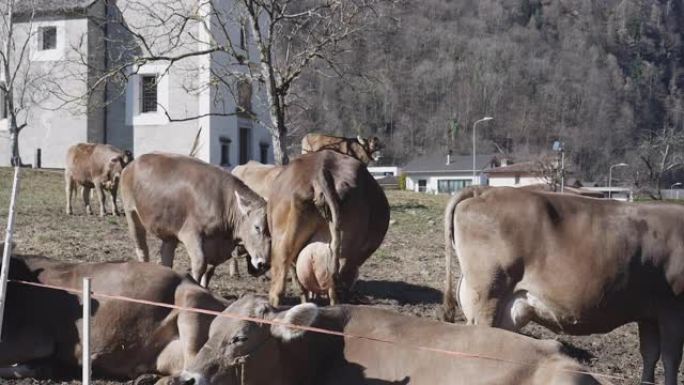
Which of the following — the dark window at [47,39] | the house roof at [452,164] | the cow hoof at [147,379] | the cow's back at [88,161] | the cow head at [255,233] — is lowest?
the cow hoof at [147,379]

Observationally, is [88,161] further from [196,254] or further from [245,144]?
[245,144]

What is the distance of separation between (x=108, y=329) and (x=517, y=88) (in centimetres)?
15360

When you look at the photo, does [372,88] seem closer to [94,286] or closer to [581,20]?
[94,286]

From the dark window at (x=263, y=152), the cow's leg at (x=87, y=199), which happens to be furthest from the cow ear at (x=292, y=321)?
the dark window at (x=263, y=152)

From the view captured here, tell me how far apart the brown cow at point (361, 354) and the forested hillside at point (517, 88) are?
112 m

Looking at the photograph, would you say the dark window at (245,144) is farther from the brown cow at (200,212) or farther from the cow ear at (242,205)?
the cow ear at (242,205)

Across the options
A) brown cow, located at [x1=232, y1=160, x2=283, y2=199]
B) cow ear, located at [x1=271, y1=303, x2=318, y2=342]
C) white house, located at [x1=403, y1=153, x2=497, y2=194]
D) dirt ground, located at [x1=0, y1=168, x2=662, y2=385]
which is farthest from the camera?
white house, located at [x1=403, y1=153, x2=497, y2=194]

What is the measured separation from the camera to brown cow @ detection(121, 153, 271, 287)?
29.7ft

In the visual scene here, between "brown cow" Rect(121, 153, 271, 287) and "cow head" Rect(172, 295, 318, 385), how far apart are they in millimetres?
4503

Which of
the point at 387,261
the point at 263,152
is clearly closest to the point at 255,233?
the point at 387,261

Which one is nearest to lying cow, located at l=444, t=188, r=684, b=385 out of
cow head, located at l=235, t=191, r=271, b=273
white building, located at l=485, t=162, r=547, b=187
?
cow head, located at l=235, t=191, r=271, b=273

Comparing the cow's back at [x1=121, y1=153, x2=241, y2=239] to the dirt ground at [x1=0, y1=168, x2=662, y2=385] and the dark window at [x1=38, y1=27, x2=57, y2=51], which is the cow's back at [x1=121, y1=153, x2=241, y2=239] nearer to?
the dirt ground at [x1=0, y1=168, x2=662, y2=385]

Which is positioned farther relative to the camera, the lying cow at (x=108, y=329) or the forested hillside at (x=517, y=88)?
the forested hillside at (x=517, y=88)

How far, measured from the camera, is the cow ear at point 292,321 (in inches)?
175
